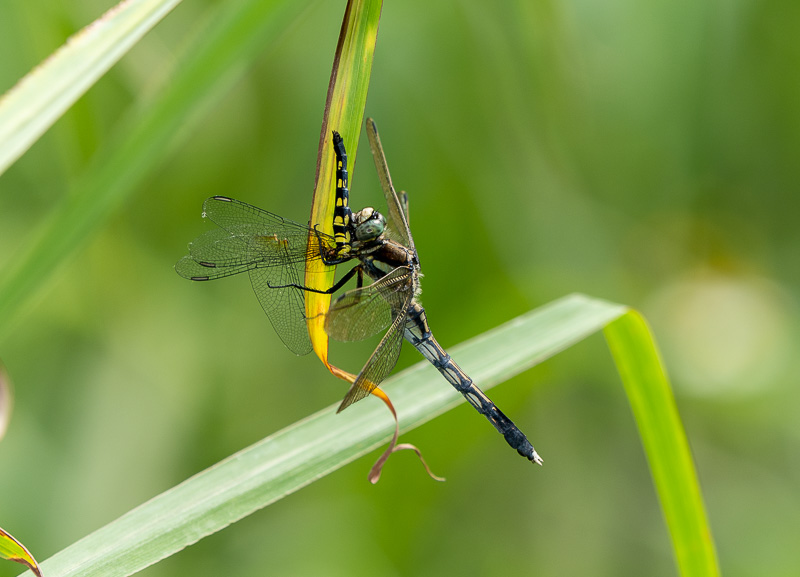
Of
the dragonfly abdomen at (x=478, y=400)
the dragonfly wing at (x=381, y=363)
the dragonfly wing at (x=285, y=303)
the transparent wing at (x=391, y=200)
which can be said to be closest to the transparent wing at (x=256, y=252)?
the dragonfly wing at (x=285, y=303)

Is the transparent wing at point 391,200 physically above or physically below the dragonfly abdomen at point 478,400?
above

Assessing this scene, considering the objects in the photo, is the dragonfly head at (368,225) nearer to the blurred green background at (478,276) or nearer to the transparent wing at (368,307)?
the transparent wing at (368,307)

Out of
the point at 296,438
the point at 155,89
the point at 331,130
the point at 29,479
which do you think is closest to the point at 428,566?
the point at 296,438

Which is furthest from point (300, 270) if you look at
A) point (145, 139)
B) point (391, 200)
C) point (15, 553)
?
point (15, 553)

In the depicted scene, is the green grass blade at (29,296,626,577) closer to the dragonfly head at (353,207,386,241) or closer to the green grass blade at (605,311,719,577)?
the green grass blade at (605,311,719,577)

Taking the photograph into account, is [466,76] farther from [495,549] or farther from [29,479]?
[29,479]

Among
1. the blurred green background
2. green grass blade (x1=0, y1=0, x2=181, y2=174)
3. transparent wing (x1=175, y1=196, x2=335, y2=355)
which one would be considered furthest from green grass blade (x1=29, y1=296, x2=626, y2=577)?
the blurred green background

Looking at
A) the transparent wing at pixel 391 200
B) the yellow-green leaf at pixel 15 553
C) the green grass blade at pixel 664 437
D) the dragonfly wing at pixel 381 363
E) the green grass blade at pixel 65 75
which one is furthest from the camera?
the transparent wing at pixel 391 200

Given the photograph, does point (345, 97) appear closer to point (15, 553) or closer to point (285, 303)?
point (285, 303)
